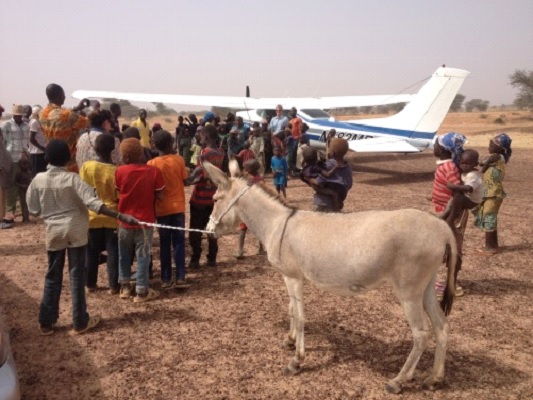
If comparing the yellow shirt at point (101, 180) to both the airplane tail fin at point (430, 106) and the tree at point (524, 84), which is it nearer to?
the airplane tail fin at point (430, 106)

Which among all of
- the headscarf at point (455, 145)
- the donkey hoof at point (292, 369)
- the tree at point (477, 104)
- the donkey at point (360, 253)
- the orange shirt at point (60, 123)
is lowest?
the donkey hoof at point (292, 369)

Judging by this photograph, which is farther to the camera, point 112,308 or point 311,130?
point 311,130

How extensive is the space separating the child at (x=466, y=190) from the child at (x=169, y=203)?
11.9 feet

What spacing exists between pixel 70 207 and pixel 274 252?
2.35 m

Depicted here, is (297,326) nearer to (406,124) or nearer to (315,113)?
(406,124)

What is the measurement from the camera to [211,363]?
4438 mm

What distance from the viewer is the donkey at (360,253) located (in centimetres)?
376

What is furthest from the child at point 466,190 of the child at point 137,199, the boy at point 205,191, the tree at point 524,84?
the tree at point 524,84

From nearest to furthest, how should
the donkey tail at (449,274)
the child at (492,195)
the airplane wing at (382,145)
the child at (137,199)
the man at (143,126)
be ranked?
the donkey tail at (449,274) < the child at (137,199) < the child at (492,195) < the man at (143,126) < the airplane wing at (382,145)

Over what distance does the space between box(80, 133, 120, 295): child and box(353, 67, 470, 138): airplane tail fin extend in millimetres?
14583

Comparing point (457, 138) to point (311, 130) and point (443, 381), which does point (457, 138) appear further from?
point (311, 130)

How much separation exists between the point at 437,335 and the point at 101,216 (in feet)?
14.5

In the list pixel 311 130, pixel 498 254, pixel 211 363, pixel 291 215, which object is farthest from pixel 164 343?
pixel 311 130

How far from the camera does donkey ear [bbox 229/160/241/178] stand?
4.54 m
